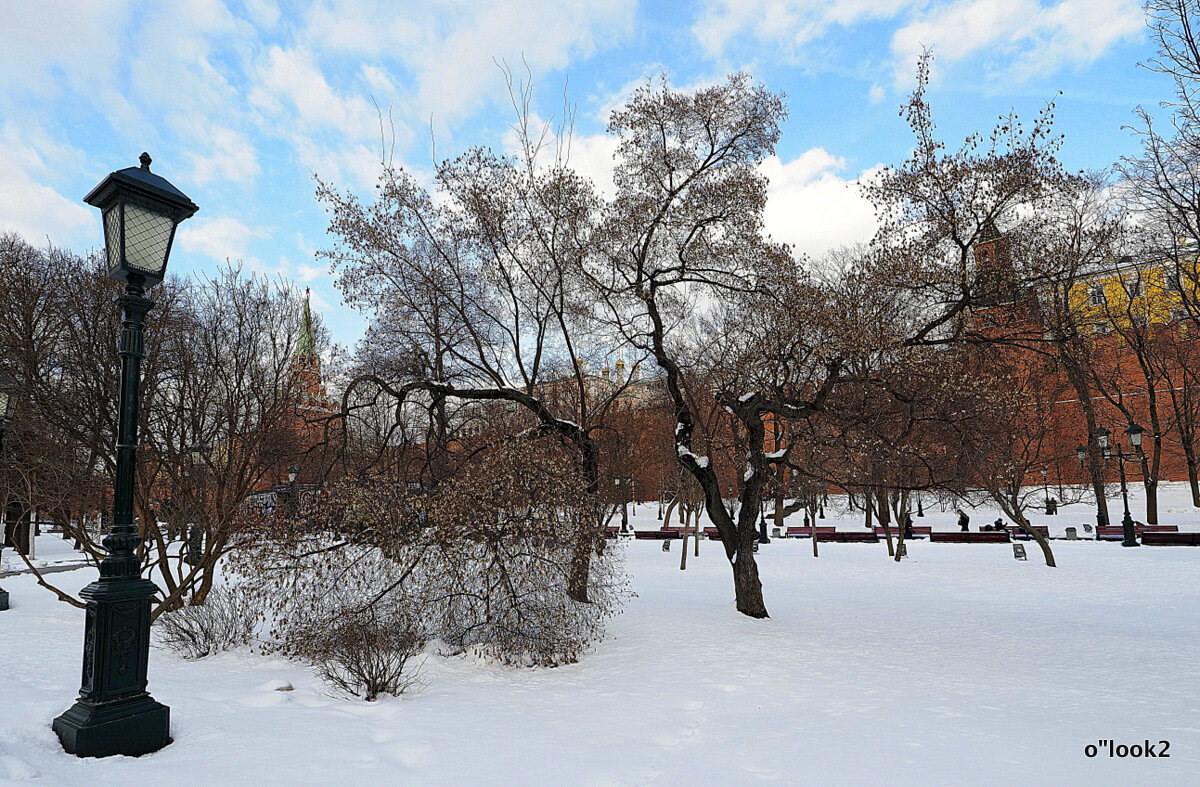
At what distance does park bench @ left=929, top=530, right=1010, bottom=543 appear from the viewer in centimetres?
2762

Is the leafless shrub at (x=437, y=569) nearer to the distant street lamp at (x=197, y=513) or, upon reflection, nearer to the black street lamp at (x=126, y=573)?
the black street lamp at (x=126, y=573)

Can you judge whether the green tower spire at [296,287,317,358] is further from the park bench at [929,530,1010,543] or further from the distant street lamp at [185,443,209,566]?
the park bench at [929,530,1010,543]

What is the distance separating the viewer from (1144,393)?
42.2 m

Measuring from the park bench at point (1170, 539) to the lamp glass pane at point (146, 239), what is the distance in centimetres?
2966

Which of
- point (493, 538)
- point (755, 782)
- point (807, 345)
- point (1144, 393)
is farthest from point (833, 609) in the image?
point (1144, 393)

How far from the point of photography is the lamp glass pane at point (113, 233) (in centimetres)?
517

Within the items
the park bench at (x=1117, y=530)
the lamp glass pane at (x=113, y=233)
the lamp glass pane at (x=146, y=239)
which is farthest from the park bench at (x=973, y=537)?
the lamp glass pane at (x=113, y=233)

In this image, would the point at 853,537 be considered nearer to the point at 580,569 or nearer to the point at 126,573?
the point at 580,569

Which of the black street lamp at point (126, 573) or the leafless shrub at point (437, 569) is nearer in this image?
the black street lamp at point (126, 573)

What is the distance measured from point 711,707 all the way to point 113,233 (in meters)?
6.83

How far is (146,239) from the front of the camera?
530 cm

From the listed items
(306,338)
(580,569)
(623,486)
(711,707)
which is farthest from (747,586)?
(623,486)

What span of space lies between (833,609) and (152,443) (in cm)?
1300

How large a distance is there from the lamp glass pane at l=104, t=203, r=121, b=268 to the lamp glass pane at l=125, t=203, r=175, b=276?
0.07 metres
